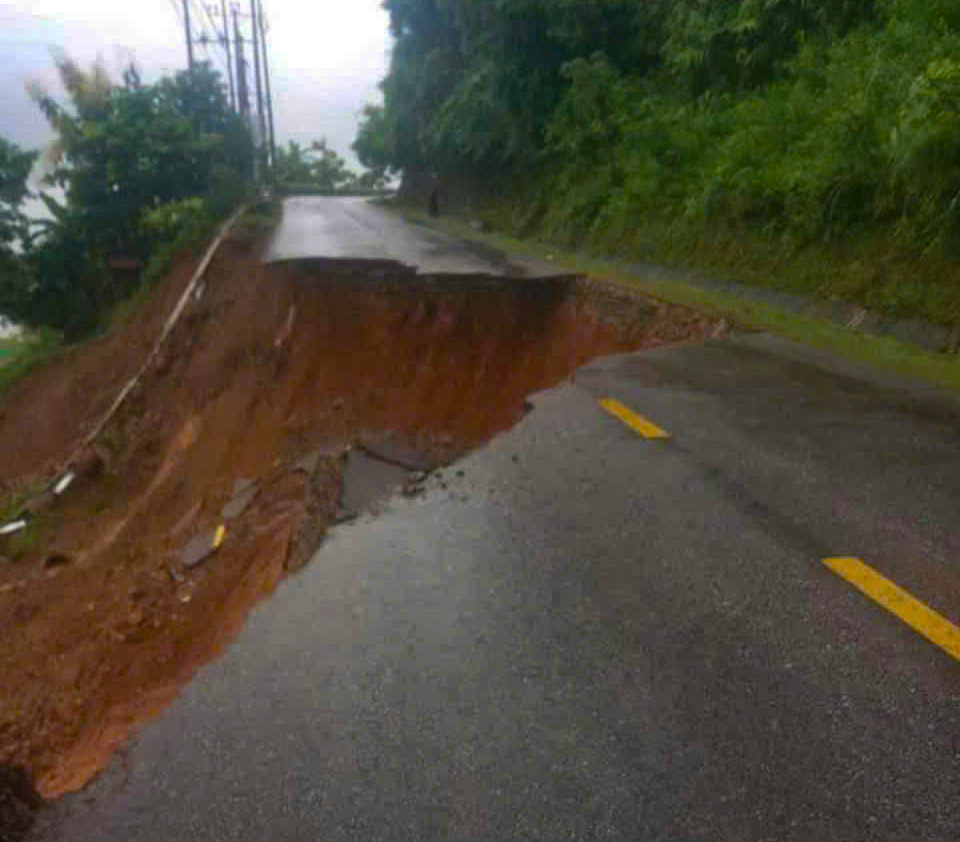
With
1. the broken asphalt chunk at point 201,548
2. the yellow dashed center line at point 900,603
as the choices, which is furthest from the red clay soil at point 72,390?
the yellow dashed center line at point 900,603

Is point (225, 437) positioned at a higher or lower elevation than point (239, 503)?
lower

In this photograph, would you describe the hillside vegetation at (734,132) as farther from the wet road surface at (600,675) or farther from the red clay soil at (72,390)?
the red clay soil at (72,390)

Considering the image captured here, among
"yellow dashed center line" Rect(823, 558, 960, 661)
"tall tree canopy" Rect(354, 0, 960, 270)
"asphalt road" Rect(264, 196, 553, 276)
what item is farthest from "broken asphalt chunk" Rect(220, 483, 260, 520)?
"yellow dashed center line" Rect(823, 558, 960, 661)

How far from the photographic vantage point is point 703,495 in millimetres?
4648

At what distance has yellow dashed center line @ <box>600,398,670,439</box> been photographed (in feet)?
18.9

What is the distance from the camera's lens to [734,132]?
40.4 feet

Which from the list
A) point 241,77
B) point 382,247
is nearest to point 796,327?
point 382,247

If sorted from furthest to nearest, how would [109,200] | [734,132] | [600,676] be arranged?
[109,200] < [734,132] < [600,676]

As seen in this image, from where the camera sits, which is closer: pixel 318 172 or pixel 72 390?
pixel 72 390

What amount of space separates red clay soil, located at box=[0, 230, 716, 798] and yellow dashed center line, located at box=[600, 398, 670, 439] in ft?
6.67

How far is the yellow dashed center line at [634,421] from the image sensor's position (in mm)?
5746

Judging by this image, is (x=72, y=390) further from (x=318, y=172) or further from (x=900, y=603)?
(x=318, y=172)

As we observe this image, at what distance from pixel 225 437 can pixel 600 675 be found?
420 inches

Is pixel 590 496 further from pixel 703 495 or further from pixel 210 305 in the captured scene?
pixel 210 305
